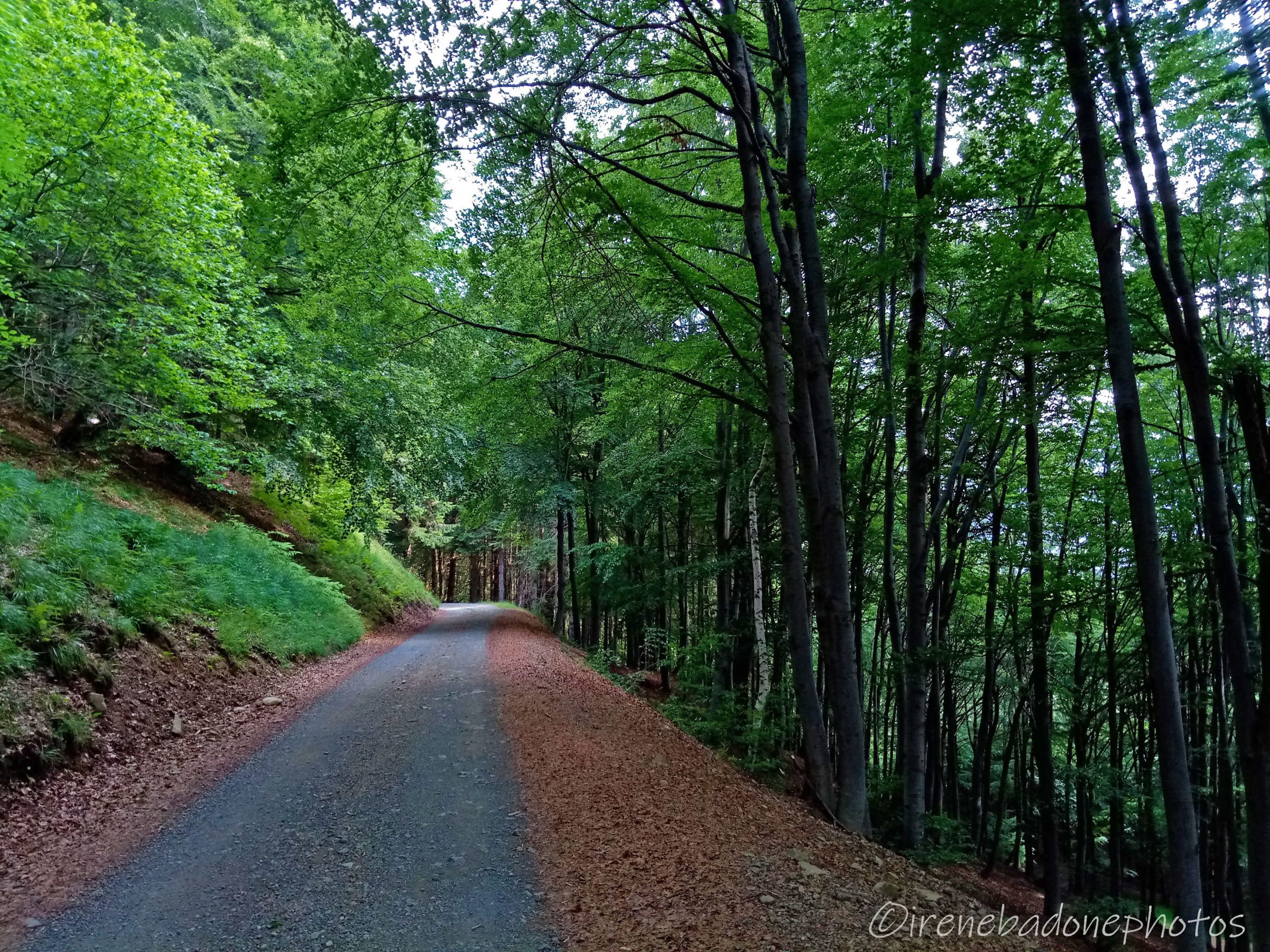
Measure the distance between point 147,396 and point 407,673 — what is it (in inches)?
240

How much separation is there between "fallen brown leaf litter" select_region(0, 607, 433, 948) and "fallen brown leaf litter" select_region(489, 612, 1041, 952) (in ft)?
8.93

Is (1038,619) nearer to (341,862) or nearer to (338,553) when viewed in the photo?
(341,862)

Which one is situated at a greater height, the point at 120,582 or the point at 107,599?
the point at 120,582

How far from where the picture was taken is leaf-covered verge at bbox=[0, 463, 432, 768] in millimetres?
5117

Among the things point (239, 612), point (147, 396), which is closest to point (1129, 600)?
point (239, 612)

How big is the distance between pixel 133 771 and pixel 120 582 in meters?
2.50

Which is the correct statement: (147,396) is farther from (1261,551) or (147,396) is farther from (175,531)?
(1261,551)

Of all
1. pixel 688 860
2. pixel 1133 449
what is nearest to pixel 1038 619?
pixel 1133 449

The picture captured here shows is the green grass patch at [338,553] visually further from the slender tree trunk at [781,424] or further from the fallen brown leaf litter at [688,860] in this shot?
the slender tree trunk at [781,424]

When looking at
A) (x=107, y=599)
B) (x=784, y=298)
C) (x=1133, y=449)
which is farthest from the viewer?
(x=784, y=298)

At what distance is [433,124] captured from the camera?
5.34m

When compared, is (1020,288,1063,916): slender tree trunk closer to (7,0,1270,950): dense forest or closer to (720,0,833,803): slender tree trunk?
(7,0,1270,950): dense forest

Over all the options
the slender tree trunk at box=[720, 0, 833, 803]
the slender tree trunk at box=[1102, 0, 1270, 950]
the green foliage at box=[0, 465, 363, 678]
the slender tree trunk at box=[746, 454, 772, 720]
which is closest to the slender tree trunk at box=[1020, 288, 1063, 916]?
the slender tree trunk at box=[1102, 0, 1270, 950]

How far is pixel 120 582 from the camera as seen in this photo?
6.85 meters
